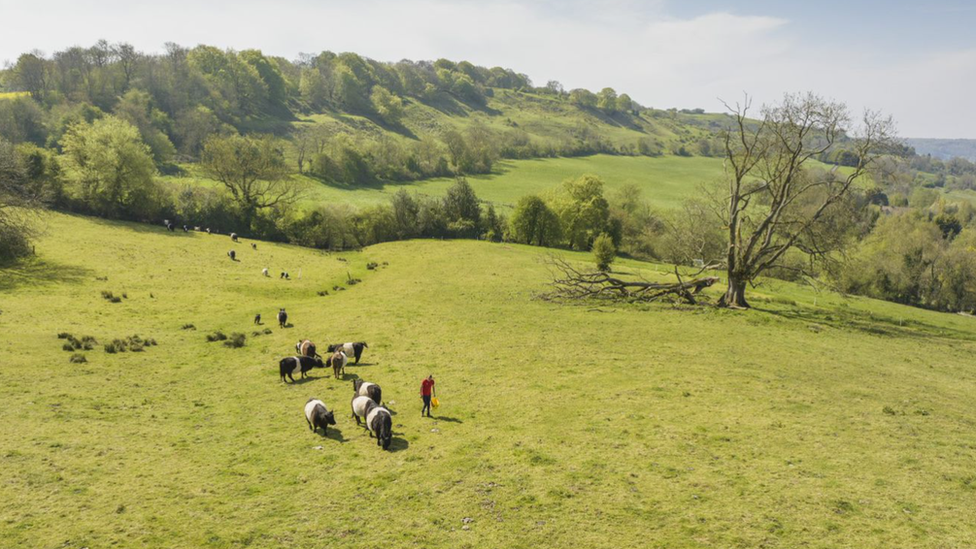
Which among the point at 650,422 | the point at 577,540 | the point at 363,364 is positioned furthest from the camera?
the point at 363,364

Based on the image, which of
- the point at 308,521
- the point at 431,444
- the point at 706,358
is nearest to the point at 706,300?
the point at 706,358

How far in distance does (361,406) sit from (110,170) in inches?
2601

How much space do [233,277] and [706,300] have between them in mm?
45842

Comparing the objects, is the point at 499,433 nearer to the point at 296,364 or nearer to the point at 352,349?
the point at 352,349

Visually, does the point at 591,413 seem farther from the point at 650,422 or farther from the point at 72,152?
the point at 72,152

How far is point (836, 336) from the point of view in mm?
33750

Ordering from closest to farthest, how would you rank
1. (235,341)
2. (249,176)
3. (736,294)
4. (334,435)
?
(334,435) < (235,341) < (736,294) < (249,176)

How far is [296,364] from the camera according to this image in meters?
24.9

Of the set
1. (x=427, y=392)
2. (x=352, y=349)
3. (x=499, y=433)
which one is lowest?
(x=352, y=349)

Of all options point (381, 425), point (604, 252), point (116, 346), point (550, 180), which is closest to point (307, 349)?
point (116, 346)

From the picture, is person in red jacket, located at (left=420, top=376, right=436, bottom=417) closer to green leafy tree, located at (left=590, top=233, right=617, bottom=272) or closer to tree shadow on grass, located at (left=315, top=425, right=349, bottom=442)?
tree shadow on grass, located at (left=315, top=425, right=349, bottom=442)

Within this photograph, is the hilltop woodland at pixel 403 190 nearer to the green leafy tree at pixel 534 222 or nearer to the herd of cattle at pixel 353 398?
the green leafy tree at pixel 534 222

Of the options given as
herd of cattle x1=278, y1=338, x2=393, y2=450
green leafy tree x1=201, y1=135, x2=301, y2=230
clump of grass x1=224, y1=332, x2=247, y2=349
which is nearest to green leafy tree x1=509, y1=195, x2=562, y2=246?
green leafy tree x1=201, y1=135, x2=301, y2=230

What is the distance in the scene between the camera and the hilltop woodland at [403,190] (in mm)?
39875
